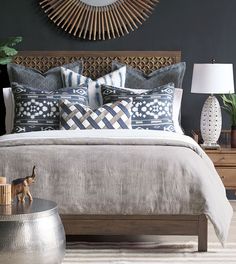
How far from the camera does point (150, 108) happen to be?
5.37 metres

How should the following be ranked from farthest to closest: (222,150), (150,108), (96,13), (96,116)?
(96,13) < (222,150) < (150,108) < (96,116)

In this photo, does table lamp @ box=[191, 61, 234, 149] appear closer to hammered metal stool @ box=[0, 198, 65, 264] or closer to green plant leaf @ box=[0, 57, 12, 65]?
green plant leaf @ box=[0, 57, 12, 65]

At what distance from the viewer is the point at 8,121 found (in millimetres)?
5680

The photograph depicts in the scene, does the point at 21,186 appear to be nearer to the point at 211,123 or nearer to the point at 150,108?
the point at 150,108

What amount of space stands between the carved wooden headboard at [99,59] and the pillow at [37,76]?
0.51 ft

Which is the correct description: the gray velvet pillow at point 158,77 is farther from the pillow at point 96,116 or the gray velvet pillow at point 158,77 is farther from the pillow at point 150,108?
the pillow at point 96,116

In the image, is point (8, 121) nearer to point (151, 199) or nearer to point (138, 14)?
point (138, 14)

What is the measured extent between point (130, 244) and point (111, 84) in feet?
Answer: 6.00

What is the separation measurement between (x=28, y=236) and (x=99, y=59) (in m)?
2.93

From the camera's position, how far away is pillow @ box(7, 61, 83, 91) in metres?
5.76

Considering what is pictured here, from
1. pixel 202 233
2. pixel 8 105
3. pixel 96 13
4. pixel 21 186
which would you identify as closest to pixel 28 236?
pixel 21 186

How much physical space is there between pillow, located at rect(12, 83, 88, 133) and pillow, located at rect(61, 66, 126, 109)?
16 centimetres

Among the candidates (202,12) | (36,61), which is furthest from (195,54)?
(36,61)

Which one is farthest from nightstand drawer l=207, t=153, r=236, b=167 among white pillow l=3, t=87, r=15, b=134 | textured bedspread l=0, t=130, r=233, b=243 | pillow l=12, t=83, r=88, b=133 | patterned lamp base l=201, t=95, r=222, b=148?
white pillow l=3, t=87, r=15, b=134
